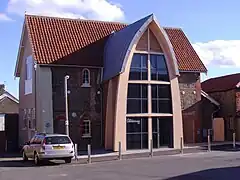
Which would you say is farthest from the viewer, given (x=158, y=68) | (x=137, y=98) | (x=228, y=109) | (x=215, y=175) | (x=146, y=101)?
(x=228, y=109)

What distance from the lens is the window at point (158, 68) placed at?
3356 centimetres

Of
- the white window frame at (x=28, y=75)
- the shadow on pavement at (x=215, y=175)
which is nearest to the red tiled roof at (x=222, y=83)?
the white window frame at (x=28, y=75)

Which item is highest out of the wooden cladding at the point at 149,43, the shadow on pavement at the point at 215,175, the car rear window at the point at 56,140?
the wooden cladding at the point at 149,43

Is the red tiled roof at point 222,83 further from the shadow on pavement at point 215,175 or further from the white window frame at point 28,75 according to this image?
the shadow on pavement at point 215,175

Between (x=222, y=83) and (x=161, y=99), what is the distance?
12939 mm

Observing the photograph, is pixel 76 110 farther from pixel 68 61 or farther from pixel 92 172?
pixel 92 172

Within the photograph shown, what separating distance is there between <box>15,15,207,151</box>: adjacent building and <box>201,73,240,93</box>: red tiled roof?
32.9 ft

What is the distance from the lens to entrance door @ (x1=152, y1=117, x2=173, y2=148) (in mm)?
33500

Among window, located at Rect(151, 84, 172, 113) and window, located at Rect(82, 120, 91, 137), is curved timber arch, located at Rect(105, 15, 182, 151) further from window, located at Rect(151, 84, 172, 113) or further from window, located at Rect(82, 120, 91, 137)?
window, located at Rect(82, 120, 91, 137)

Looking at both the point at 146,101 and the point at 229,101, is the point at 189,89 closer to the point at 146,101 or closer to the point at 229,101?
the point at 146,101

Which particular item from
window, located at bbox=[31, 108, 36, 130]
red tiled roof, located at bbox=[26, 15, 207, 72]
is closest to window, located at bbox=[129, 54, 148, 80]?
red tiled roof, located at bbox=[26, 15, 207, 72]

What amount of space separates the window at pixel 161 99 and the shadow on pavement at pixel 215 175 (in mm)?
15086

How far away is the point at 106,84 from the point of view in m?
33.6

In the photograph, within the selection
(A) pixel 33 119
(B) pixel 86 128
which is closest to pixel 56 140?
(B) pixel 86 128
